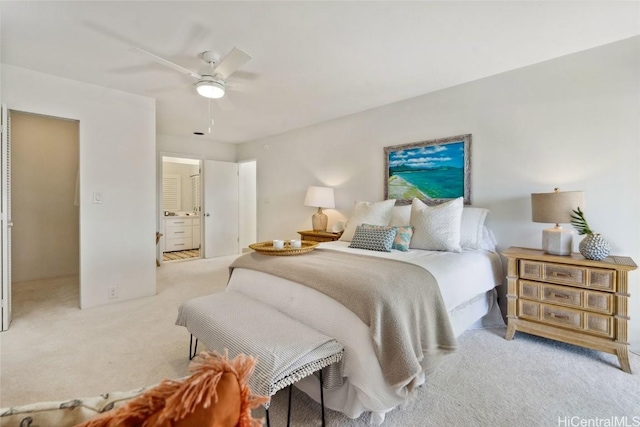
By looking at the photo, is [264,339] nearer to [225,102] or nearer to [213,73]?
[213,73]

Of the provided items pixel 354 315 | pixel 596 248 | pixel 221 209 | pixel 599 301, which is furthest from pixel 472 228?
pixel 221 209

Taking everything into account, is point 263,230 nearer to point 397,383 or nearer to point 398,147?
point 398,147

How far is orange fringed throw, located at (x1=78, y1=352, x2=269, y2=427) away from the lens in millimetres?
481

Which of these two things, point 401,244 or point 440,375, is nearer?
point 440,375

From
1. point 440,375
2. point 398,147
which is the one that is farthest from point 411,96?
point 440,375

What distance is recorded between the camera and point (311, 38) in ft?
7.20

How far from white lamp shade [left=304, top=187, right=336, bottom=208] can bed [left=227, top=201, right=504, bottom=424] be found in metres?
1.40

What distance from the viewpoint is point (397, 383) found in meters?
1.38

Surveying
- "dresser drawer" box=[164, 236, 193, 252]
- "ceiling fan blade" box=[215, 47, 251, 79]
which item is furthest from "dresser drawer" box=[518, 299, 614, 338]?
"dresser drawer" box=[164, 236, 193, 252]

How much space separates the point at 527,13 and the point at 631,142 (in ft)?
4.40

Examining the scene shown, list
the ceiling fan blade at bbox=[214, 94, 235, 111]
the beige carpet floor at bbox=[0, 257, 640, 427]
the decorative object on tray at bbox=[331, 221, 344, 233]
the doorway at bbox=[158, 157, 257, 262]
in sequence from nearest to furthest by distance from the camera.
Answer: the beige carpet floor at bbox=[0, 257, 640, 427] → the ceiling fan blade at bbox=[214, 94, 235, 111] → the decorative object on tray at bbox=[331, 221, 344, 233] → the doorway at bbox=[158, 157, 257, 262]

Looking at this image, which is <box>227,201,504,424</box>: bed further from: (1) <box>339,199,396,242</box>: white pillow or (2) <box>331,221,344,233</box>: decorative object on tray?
(2) <box>331,221,344,233</box>: decorative object on tray

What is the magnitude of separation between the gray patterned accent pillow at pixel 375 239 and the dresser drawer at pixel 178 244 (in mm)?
5165

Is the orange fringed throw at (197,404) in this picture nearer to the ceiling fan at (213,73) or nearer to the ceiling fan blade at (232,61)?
the ceiling fan blade at (232,61)
